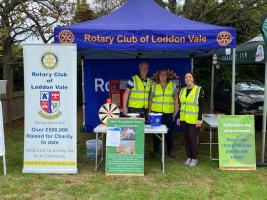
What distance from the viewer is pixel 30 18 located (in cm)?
1184

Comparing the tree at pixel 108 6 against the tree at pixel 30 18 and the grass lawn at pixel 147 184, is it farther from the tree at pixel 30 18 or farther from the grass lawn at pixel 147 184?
the grass lawn at pixel 147 184

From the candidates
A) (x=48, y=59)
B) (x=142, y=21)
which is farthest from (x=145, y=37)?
(x=48, y=59)

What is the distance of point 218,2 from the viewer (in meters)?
14.3

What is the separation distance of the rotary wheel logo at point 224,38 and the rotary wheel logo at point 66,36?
2.52 m

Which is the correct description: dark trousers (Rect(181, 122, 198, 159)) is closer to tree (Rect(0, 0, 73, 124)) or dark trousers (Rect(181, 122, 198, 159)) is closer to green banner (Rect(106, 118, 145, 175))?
green banner (Rect(106, 118, 145, 175))

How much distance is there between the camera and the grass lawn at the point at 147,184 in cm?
592

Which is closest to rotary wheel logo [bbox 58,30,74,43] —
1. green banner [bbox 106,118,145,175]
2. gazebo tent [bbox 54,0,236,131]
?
gazebo tent [bbox 54,0,236,131]

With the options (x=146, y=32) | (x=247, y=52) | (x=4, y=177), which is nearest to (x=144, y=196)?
(x=4, y=177)

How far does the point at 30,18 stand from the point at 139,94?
17.2 feet

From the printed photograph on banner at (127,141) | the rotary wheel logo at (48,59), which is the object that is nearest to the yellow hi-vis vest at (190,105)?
the printed photograph on banner at (127,141)

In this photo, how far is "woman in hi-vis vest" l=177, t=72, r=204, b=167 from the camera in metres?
7.40

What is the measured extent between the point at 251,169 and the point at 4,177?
414 centimetres

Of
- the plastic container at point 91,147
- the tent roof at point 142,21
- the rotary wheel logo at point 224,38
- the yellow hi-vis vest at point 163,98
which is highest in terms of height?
the tent roof at point 142,21

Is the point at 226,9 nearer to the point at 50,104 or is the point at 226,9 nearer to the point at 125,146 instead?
the point at 125,146
